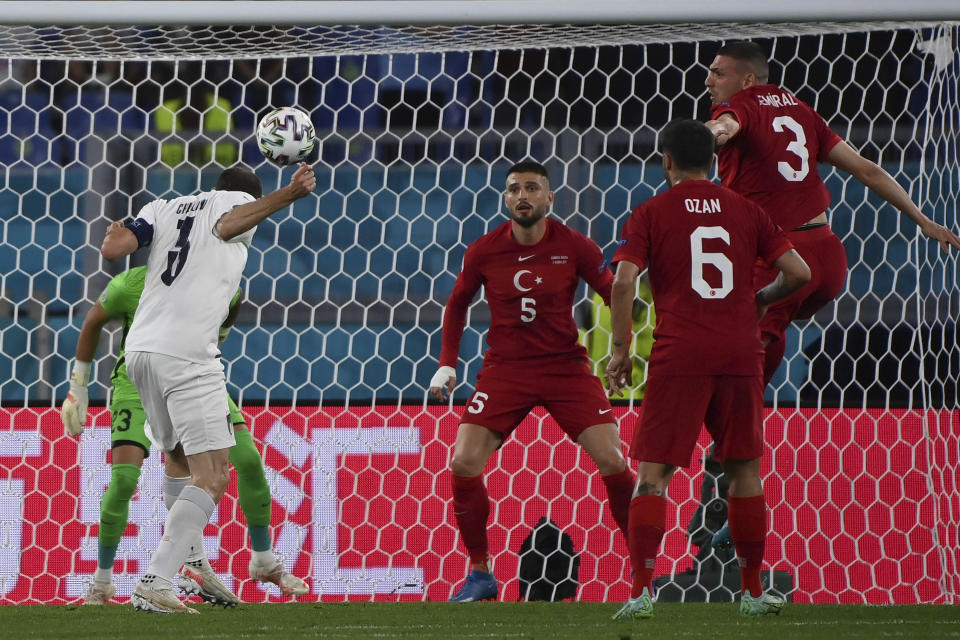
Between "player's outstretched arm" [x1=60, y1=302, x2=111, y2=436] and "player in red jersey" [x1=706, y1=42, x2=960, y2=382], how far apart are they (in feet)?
7.81

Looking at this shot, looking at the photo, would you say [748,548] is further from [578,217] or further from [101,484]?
[578,217]

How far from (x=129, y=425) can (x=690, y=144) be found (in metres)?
2.34

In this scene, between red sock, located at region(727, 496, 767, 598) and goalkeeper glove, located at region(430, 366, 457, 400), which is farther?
goalkeeper glove, located at region(430, 366, 457, 400)

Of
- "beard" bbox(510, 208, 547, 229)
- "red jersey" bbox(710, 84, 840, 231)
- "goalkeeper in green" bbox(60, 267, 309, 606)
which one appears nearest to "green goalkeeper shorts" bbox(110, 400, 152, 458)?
"goalkeeper in green" bbox(60, 267, 309, 606)

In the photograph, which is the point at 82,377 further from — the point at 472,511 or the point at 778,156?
the point at 778,156

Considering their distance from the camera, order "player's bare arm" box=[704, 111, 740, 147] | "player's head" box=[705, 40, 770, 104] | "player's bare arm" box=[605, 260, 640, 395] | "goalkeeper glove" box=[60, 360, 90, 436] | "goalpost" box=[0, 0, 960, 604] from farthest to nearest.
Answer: "goalpost" box=[0, 0, 960, 604]
"goalkeeper glove" box=[60, 360, 90, 436]
"player's head" box=[705, 40, 770, 104]
"player's bare arm" box=[704, 111, 740, 147]
"player's bare arm" box=[605, 260, 640, 395]

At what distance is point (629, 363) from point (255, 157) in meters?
4.92

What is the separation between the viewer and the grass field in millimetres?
3545

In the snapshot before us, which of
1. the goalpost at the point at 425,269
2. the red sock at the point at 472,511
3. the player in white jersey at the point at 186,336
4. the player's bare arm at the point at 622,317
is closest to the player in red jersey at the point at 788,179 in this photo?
the goalpost at the point at 425,269

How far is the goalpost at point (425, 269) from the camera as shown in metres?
5.39

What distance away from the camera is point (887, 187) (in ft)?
14.6

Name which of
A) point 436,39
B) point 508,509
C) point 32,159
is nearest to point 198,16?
point 436,39

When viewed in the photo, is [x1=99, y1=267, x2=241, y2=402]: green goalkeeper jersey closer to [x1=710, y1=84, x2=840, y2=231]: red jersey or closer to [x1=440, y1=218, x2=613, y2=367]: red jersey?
[x1=440, y1=218, x2=613, y2=367]: red jersey

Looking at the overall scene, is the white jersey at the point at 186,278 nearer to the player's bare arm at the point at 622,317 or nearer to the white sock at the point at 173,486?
the white sock at the point at 173,486
